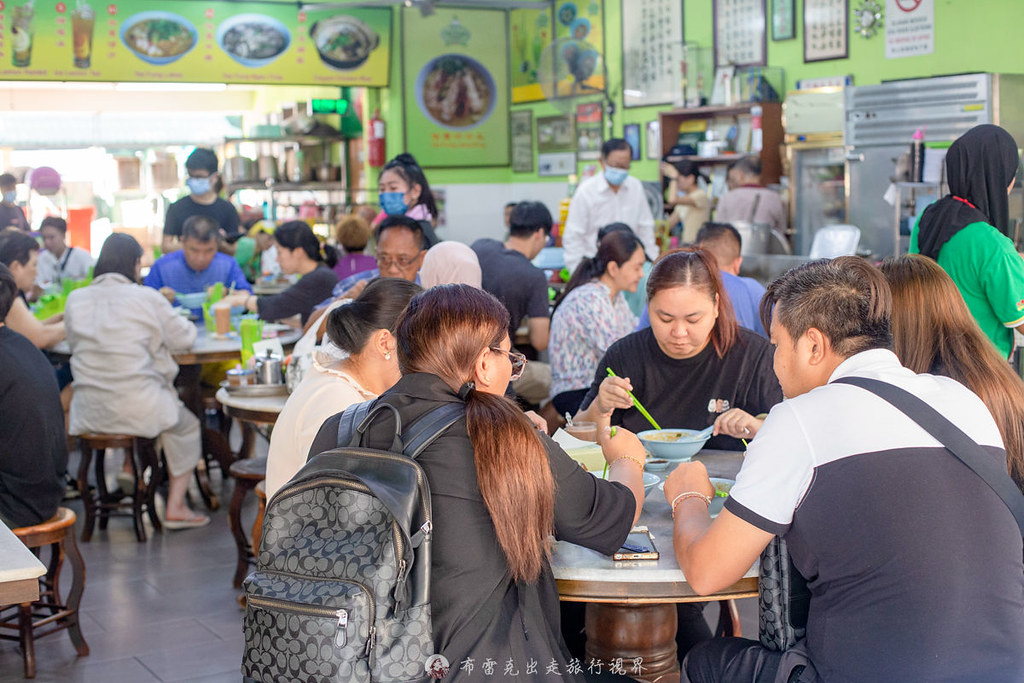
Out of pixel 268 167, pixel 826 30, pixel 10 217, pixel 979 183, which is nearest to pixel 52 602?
pixel 979 183

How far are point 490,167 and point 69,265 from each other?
218 inches

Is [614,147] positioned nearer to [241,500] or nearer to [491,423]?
[241,500]

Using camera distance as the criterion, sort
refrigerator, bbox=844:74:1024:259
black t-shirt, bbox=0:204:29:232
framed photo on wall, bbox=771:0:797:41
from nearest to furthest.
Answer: refrigerator, bbox=844:74:1024:259 < black t-shirt, bbox=0:204:29:232 < framed photo on wall, bbox=771:0:797:41

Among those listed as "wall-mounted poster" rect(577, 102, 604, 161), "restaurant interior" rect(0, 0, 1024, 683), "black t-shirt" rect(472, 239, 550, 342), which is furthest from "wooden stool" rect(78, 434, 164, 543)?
"wall-mounted poster" rect(577, 102, 604, 161)

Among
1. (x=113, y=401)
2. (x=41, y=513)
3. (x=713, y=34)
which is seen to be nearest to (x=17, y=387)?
(x=41, y=513)

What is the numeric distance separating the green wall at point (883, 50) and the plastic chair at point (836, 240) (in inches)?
52.3

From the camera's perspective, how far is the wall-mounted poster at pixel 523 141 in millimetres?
12750

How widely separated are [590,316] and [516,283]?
81cm

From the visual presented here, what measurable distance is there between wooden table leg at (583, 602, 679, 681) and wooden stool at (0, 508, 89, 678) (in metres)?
2.08

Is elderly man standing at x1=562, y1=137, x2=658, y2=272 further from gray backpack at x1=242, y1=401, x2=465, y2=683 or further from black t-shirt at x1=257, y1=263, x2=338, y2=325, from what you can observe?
gray backpack at x1=242, y1=401, x2=465, y2=683

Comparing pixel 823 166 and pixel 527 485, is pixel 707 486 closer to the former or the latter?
pixel 527 485

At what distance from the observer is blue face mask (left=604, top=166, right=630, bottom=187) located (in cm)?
814

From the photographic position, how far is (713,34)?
997 centimetres

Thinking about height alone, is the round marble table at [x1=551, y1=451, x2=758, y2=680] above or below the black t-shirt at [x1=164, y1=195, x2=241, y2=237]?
below
